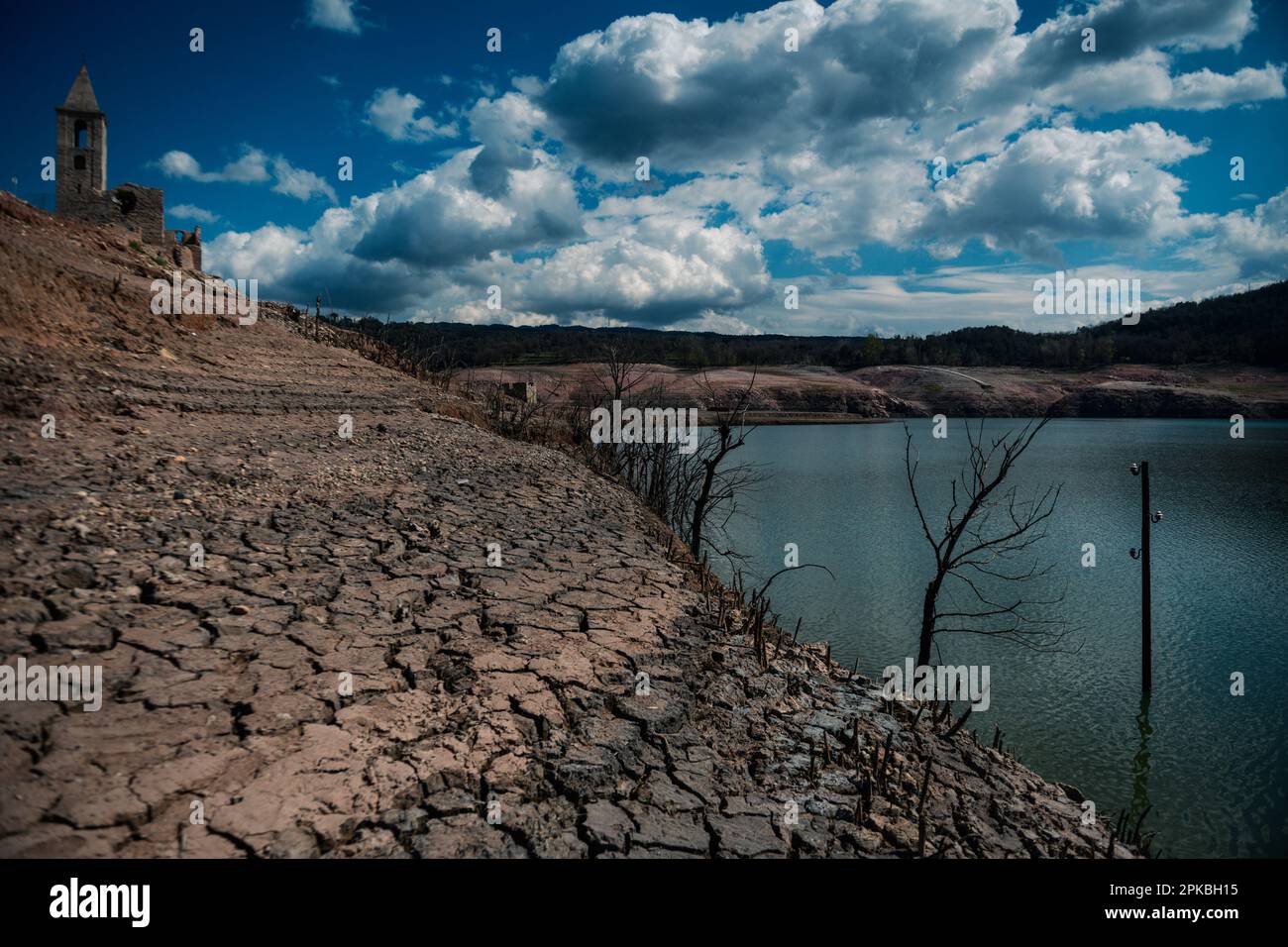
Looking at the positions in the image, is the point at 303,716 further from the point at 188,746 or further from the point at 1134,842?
the point at 1134,842

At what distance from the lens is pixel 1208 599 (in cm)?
1470

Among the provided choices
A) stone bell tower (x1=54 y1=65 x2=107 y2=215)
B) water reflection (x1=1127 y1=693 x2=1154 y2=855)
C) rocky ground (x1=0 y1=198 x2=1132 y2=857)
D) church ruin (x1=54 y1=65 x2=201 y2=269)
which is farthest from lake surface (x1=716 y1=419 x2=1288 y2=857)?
stone bell tower (x1=54 y1=65 x2=107 y2=215)

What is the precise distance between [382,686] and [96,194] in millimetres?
25266

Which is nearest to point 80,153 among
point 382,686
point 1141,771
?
point 382,686

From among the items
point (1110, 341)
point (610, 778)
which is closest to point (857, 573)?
point (610, 778)

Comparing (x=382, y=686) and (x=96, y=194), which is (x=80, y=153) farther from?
(x=382, y=686)

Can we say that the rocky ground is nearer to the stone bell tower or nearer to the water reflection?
the water reflection

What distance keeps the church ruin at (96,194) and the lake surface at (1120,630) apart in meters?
19.9

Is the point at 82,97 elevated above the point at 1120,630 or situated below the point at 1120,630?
above

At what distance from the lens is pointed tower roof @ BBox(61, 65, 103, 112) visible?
23.6 m

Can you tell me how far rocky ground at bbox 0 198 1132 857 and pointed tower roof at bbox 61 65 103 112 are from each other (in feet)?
67.5

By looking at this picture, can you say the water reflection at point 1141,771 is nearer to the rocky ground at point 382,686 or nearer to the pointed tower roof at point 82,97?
the rocky ground at point 382,686

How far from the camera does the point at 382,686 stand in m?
4.48

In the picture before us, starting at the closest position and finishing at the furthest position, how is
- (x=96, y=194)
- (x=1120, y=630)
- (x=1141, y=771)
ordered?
(x=1141, y=771), (x=1120, y=630), (x=96, y=194)
